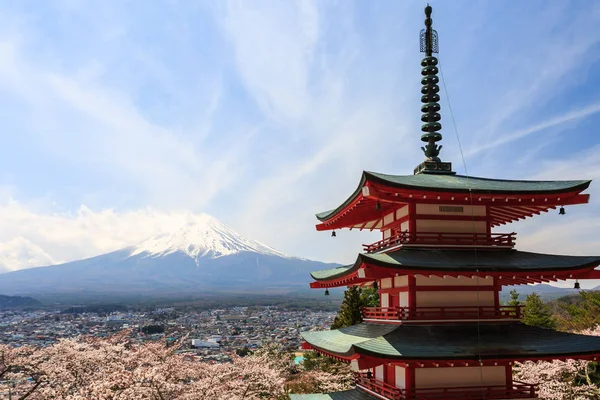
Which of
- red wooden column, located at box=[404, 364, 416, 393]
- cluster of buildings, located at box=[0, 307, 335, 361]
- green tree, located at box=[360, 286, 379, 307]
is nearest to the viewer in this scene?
red wooden column, located at box=[404, 364, 416, 393]

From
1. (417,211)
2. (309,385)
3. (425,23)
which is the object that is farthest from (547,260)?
(309,385)

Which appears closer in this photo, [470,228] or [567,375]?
[470,228]

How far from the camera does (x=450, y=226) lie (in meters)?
12.9

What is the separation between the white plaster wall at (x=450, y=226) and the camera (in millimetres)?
12703

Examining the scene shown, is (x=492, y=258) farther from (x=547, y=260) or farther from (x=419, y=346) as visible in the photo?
(x=419, y=346)

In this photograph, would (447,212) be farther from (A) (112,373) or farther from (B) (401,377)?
(A) (112,373)

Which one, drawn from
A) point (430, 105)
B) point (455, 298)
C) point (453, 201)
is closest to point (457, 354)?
point (455, 298)

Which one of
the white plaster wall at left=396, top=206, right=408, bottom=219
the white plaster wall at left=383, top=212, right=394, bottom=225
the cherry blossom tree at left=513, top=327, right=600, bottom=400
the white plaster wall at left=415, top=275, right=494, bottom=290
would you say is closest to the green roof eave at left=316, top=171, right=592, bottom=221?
the white plaster wall at left=396, top=206, right=408, bottom=219

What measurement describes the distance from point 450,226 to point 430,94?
15.4 ft

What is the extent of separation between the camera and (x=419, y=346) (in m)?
10.9

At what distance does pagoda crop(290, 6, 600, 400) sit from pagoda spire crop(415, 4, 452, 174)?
781mm

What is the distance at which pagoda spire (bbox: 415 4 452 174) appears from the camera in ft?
48.2

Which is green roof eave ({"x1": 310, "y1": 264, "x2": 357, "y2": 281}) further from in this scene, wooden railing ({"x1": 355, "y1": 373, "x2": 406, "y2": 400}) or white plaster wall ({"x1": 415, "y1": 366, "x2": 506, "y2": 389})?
white plaster wall ({"x1": 415, "y1": 366, "x2": 506, "y2": 389})

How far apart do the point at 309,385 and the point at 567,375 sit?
1583cm
